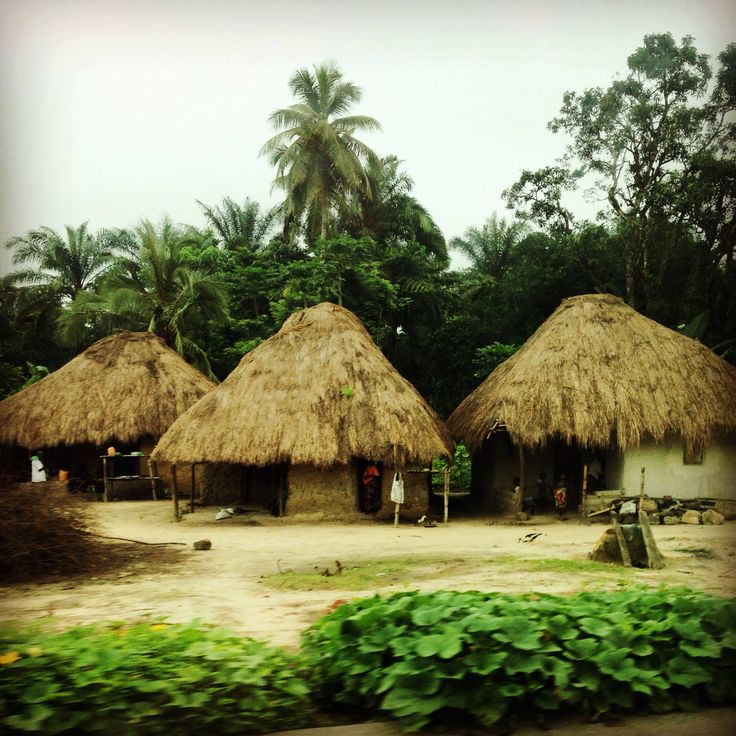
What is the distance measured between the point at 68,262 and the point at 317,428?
57.1 feet

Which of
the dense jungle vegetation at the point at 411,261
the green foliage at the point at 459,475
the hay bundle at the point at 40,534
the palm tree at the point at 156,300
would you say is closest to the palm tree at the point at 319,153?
the dense jungle vegetation at the point at 411,261

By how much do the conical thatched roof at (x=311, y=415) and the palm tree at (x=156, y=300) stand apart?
6.01 metres

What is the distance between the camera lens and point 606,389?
Result: 1418cm

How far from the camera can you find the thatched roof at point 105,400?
17.9 metres

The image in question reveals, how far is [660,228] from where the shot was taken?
2009 centimetres

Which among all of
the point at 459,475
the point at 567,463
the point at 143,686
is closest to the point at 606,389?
Result: the point at 567,463

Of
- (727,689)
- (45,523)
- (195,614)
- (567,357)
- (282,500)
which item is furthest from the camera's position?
(567,357)

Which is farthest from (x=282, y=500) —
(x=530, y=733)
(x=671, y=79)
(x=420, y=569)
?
(x=671, y=79)

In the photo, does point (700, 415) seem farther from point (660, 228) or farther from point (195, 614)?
point (195, 614)

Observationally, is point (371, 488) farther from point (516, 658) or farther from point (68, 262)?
point (68, 262)

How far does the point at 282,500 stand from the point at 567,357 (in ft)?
20.4

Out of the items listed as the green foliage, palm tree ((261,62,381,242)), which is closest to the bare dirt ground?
the green foliage

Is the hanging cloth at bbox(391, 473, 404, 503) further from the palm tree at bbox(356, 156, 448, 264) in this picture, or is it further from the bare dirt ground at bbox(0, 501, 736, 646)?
the palm tree at bbox(356, 156, 448, 264)

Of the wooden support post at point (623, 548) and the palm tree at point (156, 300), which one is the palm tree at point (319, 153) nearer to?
the palm tree at point (156, 300)
